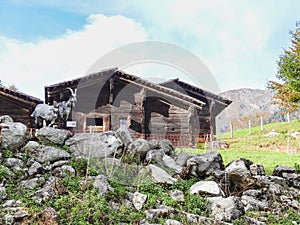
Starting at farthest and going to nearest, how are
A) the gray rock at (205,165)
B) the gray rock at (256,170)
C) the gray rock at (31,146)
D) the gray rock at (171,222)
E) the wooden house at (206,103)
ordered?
the wooden house at (206,103), the gray rock at (256,170), the gray rock at (205,165), the gray rock at (31,146), the gray rock at (171,222)

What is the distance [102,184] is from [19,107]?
1343 centimetres

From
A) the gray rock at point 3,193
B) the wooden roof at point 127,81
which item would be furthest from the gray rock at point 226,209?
the wooden roof at point 127,81

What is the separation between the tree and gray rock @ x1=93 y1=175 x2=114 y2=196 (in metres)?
23.6

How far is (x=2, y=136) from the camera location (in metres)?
10.3

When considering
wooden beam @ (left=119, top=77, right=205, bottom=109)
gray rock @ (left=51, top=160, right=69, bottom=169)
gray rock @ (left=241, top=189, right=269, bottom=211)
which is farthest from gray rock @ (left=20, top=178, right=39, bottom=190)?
wooden beam @ (left=119, top=77, right=205, bottom=109)

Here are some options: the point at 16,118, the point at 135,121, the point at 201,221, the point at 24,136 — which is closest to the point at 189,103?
the point at 135,121

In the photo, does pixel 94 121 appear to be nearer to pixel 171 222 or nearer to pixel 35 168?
pixel 35 168

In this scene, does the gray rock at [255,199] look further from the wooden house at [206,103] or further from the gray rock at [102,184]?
the wooden house at [206,103]

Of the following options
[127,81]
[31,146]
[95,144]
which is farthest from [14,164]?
[127,81]

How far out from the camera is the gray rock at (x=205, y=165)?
1065 cm

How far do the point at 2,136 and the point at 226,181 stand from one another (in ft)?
21.4

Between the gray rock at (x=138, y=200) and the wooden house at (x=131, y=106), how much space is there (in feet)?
37.7

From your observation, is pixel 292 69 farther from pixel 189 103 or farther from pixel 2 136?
pixel 2 136

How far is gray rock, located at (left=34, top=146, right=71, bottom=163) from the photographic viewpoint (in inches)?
397
